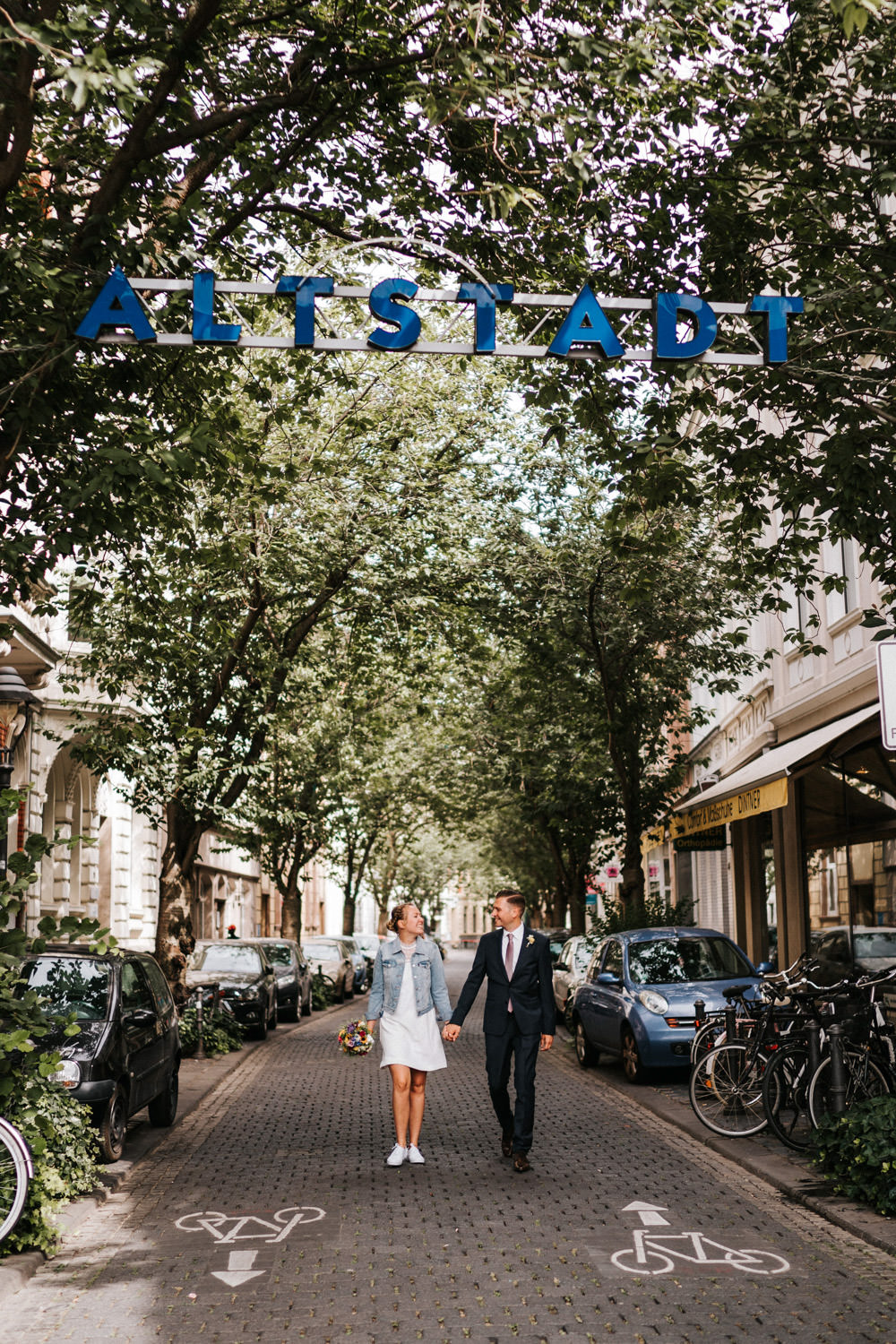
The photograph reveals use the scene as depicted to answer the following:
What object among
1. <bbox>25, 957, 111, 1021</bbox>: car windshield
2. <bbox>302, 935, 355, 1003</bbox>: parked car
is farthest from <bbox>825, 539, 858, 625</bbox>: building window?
<bbox>302, 935, 355, 1003</bbox>: parked car

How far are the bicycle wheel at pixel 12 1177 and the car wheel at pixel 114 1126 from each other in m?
2.45

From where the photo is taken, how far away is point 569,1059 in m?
19.1

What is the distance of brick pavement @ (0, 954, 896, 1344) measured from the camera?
20.1 feet

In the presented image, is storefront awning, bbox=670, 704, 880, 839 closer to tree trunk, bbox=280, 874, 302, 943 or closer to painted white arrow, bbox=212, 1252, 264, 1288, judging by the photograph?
painted white arrow, bbox=212, 1252, 264, 1288

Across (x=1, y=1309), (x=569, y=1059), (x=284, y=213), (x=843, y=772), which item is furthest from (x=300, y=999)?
(x=1, y=1309)

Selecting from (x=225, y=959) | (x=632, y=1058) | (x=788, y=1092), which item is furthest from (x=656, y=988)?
(x=225, y=959)

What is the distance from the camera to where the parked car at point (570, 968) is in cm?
2289

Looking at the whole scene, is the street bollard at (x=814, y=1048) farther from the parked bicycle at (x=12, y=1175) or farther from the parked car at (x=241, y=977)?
the parked car at (x=241, y=977)

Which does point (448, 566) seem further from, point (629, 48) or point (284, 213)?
point (629, 48)

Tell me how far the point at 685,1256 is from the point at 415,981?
3331 mm

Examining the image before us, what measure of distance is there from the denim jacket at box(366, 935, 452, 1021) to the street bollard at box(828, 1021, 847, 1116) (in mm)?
2707

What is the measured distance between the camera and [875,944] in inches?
661

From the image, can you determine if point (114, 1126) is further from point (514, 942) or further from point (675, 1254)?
point (675, 1254)

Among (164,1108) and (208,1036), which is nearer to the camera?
(164,1108)
